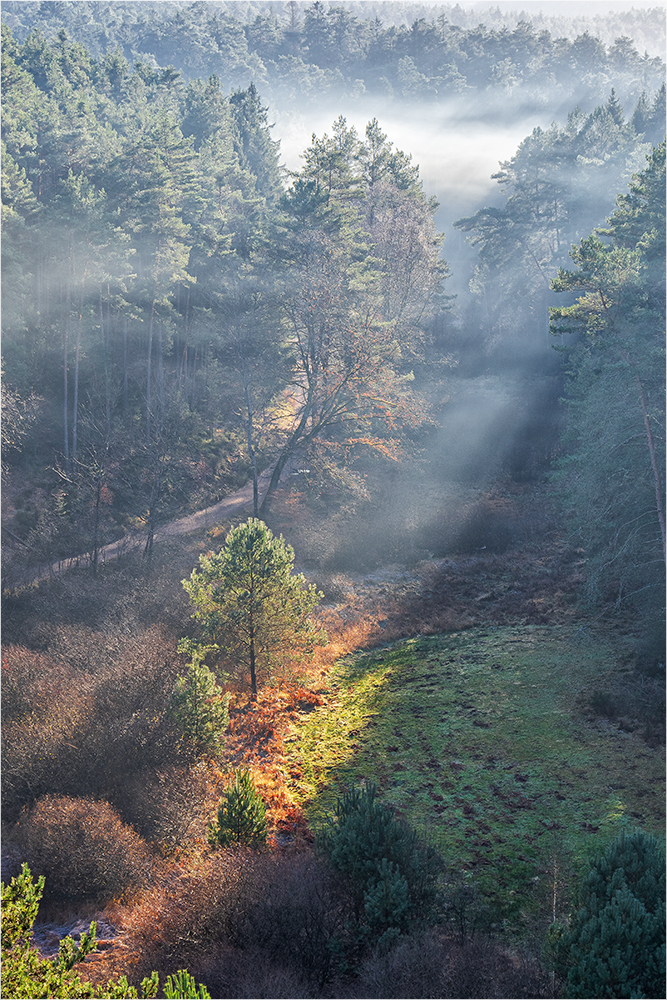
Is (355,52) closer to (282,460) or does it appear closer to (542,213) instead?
(542,213)

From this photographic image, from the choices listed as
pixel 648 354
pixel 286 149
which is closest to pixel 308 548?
pixel 648 354

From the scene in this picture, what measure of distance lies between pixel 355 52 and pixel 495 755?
124633mm

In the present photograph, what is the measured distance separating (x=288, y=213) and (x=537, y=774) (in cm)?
3101

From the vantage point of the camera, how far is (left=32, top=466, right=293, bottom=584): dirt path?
80.2 feet

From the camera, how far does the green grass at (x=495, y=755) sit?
37.3ft

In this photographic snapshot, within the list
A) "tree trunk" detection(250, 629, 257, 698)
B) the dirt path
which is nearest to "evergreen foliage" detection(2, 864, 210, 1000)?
"tree trunk" detection(250, 629, 257, 698)

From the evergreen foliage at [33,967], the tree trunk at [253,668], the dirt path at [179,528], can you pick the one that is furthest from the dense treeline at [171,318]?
the evergreen foliage at [33,967]

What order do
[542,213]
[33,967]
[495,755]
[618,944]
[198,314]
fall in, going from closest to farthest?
[33,967]
[618,944]
[495,755]
[198,314]
[542,213]

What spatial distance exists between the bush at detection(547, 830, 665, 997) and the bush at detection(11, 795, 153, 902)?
6.70 metres

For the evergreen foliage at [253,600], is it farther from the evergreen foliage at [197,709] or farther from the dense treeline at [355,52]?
the dense treeline at [355,52]

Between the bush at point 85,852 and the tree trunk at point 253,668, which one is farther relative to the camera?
the tree trunk at point 253,668

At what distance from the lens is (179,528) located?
29.6 m

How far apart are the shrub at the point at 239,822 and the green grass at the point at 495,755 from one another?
3.08m

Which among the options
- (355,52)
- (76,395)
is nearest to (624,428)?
(76,395)
